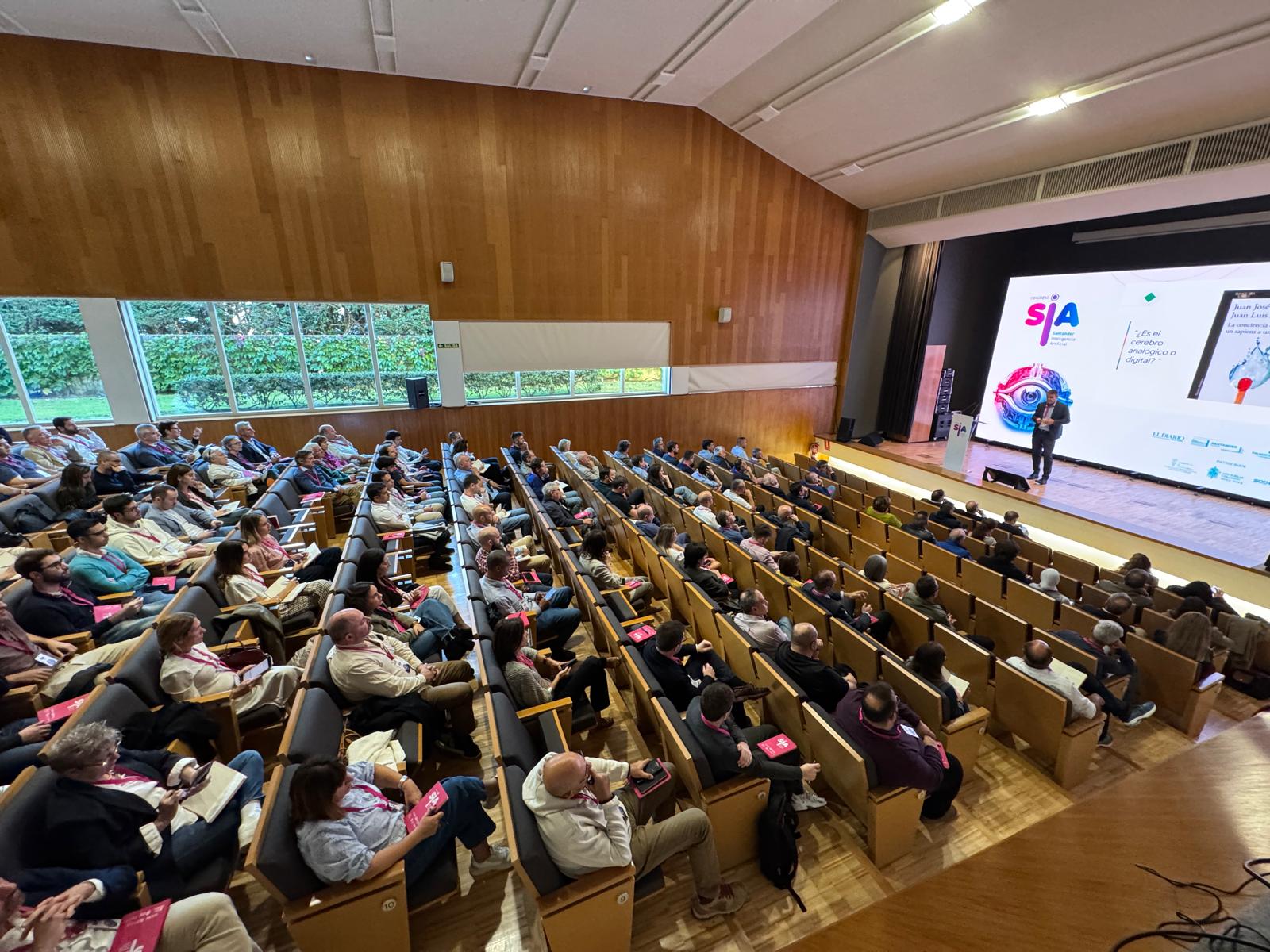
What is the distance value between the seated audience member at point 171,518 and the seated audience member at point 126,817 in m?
2.86

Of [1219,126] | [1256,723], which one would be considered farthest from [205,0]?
[1219,126]

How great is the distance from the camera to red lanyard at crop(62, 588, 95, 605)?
299 centimetres

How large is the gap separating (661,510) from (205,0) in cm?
666

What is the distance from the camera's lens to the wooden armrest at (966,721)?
102 inches

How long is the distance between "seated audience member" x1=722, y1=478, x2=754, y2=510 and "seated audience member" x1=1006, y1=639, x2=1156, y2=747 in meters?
2.93

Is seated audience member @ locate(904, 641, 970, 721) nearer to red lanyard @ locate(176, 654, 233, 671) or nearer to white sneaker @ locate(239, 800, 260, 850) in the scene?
white sneaker @ locate(239, 800, 260, 850)

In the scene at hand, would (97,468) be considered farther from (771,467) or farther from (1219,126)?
(1219,126)

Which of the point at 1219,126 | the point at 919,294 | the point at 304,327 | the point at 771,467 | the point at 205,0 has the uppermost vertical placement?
the point at 205,0

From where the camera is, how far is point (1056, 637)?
321cm

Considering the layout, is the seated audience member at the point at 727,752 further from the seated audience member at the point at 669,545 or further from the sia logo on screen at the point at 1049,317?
the sia logo on screen at the point at 1049,317

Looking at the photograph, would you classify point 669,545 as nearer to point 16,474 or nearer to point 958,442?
point 16,474

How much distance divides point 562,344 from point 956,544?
6.12m

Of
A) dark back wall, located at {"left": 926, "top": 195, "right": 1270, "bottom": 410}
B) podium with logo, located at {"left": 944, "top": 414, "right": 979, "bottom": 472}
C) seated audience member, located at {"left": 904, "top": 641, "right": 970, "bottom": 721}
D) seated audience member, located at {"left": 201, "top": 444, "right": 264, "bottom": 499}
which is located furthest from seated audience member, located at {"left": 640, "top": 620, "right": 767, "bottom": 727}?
dark back wall, located at {"left": 926, "top": 195, "right": 1270, "bottom": 410}

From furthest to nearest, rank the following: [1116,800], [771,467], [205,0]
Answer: [771,467] < [205,0] < [1116,800]
